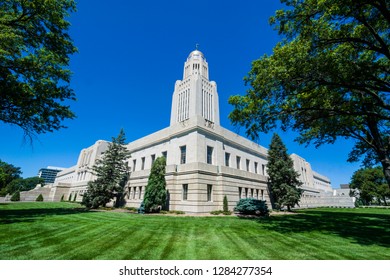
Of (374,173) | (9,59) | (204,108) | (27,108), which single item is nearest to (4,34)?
(9,59)

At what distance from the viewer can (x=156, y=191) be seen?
60.4 ft

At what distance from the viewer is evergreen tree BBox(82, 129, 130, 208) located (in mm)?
22422

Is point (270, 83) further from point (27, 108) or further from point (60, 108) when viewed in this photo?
point (27, 108)

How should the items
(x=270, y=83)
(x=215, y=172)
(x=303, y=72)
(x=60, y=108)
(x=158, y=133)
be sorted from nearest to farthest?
(x=303, y=72) → (x=270, y=83) → (x=60, y=108) → (x=215, y=172) → (x=158, y=133)

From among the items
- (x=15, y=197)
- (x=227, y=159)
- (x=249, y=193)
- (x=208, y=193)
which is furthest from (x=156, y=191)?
(x=15, y=197)

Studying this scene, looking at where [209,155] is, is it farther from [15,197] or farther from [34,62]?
[15,197]

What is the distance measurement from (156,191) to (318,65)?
16314 mm

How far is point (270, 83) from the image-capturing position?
9812 mm

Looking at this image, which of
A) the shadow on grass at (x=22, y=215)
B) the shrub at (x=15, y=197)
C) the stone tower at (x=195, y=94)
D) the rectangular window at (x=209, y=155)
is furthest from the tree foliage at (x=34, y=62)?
the shrub at (x=15, y=197)

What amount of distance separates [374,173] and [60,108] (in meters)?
75.9

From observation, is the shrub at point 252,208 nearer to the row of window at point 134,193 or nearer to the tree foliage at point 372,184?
the row of window at point 134,193

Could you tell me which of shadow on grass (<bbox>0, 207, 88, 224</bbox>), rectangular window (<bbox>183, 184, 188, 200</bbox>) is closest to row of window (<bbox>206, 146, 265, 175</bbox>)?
rectangular window (<bbox>183, 184, 188, 200</bbox>)

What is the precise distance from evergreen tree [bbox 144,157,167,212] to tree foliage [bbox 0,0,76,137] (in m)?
9.47

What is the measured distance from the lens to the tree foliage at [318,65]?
8.14m
